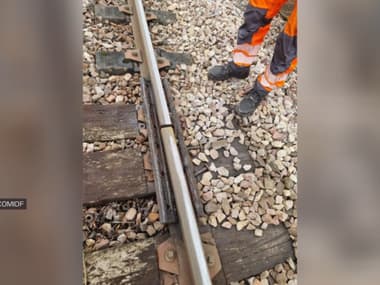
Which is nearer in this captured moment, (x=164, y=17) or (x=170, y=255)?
(x=170, y=255)

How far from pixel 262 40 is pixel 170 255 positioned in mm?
650

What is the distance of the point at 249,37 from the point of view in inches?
34.6

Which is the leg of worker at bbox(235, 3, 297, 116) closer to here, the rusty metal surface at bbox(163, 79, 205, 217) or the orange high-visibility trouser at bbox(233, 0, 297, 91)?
the orange high-visibility trouser at bbox(233, 0, 297, 91)

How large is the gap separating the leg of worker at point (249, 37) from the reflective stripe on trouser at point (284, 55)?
49 millimetres

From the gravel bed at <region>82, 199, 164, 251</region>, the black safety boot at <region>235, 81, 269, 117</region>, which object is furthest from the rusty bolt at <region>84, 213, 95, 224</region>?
the black safety boot at <region>235, 81, 269, 117</region>

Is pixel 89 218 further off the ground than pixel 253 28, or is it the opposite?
pixel 253 28

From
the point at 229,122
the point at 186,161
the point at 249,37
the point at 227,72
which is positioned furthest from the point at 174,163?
the point at 249,37

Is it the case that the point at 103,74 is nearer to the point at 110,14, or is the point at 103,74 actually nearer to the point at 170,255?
the point at 110,14

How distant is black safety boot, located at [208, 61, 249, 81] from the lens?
91 cm
